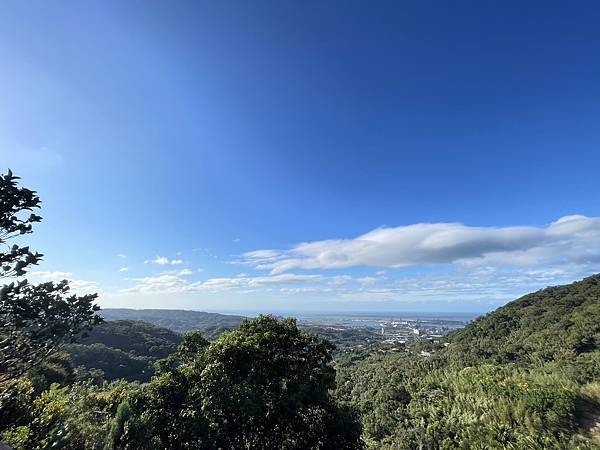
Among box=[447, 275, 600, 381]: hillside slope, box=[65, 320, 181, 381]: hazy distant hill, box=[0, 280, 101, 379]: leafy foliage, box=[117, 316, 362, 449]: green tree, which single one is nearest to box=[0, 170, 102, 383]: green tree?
box=[0, 280, 101, 379]: leafy foliage

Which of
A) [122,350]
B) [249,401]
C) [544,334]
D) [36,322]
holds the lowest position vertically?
[122,350]

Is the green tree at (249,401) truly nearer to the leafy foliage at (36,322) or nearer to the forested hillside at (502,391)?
the leafy foliage at (36,322)

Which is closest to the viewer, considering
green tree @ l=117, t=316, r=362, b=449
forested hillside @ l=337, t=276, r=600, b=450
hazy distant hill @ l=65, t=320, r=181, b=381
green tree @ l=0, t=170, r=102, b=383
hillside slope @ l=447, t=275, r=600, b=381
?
green tree @ l=0, t=170, r=102, b=383

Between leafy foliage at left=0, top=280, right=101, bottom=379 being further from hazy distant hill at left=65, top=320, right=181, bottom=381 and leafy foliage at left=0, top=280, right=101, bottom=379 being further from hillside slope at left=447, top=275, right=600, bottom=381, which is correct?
hillside slope at left=447, top=275, right=600, bottom=381

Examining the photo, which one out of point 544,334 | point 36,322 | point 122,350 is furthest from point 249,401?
point 122,350

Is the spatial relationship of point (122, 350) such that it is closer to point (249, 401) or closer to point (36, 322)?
point (249, 401)

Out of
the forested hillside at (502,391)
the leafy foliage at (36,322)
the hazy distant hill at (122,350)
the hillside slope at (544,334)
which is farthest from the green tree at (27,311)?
the hillside slope at (544,334)

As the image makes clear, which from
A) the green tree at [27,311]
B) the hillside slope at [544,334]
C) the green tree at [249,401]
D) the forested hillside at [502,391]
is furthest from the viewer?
the hillside slope at [544,334]

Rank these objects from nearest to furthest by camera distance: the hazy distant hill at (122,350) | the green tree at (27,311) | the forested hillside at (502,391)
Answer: the green tree at (27,311) < the forested hillside at (502,391) < the hazy distant hill at (122,350)

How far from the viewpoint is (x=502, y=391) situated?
107 ft

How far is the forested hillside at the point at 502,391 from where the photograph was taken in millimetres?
27797

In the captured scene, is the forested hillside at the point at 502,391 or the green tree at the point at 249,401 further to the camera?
the forested hillside at the point at 502,391

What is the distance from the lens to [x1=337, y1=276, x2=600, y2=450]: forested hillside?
91.2ft

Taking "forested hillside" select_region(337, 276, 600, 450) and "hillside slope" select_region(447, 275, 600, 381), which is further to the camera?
"hillside slope" select_region(447, 275, 600, 381)
